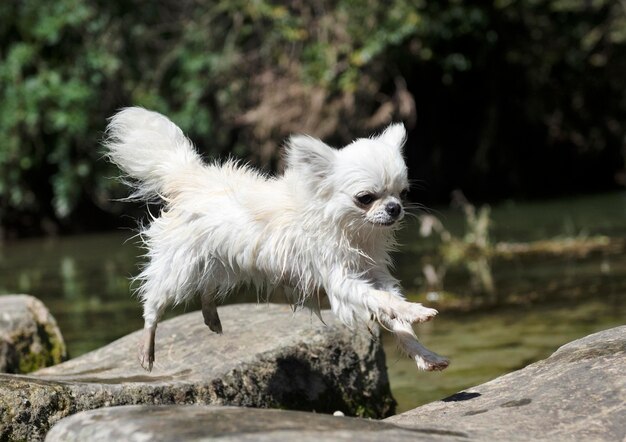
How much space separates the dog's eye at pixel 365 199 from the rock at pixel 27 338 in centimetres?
316

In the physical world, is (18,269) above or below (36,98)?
below

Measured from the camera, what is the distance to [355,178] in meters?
5.23

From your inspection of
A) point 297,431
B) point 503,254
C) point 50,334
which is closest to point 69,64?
point 503,254

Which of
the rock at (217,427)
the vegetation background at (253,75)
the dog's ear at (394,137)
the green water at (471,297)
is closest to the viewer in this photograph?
the rock at (217,427)

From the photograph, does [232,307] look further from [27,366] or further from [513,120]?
[513,120]

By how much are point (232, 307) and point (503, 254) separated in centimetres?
694

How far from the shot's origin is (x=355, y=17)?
1889 cm

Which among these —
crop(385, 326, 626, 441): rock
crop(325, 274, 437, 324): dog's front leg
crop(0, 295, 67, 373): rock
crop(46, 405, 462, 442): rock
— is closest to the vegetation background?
crop(0, 295, 67, 373): rock

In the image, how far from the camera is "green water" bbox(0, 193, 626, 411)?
783 centimetres

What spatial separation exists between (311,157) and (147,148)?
1.51 meters

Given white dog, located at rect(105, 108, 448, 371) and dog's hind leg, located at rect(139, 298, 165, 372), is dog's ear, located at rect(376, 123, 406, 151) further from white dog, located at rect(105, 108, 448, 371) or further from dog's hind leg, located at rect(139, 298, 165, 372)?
dog's hind leg, located at rect(139, 298, 165, 372)

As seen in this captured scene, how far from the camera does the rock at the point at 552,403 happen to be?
414 cm

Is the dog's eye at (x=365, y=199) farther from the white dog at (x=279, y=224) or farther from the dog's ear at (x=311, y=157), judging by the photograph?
the dog's ear at (x=311, y=157)

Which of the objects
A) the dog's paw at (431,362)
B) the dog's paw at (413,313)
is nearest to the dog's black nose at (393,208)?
the dog's paw at (413,313)
